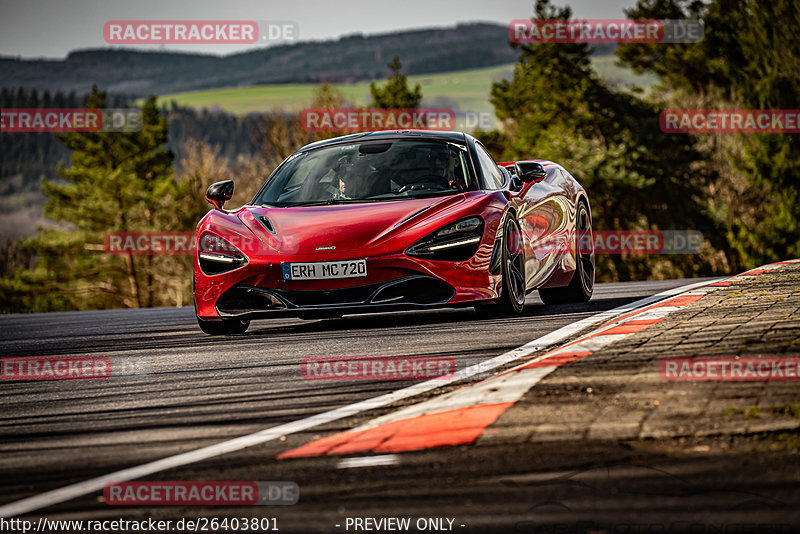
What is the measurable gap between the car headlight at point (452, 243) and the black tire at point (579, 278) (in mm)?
2412

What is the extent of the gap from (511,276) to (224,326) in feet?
7.57

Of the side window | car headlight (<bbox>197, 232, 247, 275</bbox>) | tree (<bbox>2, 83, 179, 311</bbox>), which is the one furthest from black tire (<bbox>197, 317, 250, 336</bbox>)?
tree (<bbox>2, 83, 179, 311</bbox>)

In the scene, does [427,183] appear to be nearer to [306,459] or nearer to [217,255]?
[217,255]

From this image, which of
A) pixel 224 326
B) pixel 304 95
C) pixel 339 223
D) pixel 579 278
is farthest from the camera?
pixel 304 95

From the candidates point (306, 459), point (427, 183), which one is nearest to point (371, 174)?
point (427, 183)

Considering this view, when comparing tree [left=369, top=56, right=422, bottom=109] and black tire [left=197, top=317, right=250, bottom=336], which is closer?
black tire [left=197, top=317, right=250, bottom=336]

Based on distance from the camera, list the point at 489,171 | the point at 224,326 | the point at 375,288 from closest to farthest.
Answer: the point at 375,288
the point at 224,326
the point at 489,171

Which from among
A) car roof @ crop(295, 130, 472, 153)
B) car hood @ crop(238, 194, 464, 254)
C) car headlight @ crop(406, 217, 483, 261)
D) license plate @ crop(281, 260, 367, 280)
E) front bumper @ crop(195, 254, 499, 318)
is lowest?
front bumper @ crop(195, 254, 499, 318)

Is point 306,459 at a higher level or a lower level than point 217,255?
lower

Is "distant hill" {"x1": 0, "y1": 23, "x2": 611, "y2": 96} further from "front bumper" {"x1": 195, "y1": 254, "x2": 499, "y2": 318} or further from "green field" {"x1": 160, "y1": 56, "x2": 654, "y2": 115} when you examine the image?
"front bumper" {"x1": 195, "y1": 254, "x2": 499, "y2": 318}

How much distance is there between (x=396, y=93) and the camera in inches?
2808

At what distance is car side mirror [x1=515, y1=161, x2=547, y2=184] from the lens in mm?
9258

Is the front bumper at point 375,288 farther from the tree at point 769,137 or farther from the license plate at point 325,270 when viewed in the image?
the tree at point 769,137

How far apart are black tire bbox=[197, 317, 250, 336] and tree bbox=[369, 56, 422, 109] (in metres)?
62.7
